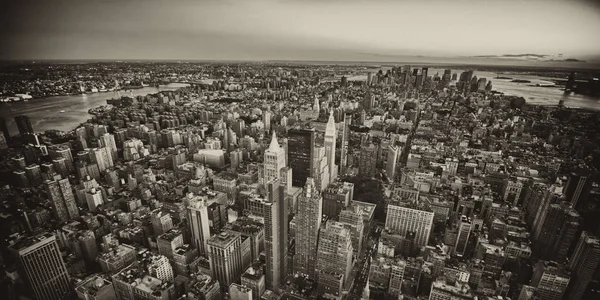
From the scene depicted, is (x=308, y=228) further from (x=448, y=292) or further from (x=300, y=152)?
(x=300, y=152)

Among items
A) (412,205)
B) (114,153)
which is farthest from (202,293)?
(114,153)

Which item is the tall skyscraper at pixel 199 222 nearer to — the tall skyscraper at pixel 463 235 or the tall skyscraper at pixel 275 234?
the tall skyscraper at pixel 275 234

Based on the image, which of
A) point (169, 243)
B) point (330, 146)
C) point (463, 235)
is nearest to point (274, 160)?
point (330, 146)

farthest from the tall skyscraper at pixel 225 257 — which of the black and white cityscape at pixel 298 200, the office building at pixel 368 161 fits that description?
the office building at pixel 368 161

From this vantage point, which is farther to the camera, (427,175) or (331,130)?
(331,130)

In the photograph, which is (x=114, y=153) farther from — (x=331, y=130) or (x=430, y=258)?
(x=430, y=258)

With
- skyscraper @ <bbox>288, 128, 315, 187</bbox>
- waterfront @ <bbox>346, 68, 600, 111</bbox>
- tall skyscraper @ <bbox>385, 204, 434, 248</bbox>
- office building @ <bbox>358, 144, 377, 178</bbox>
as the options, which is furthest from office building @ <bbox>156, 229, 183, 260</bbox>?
waterfront @ <bbox>346, 68, 600, 111</bbox>
